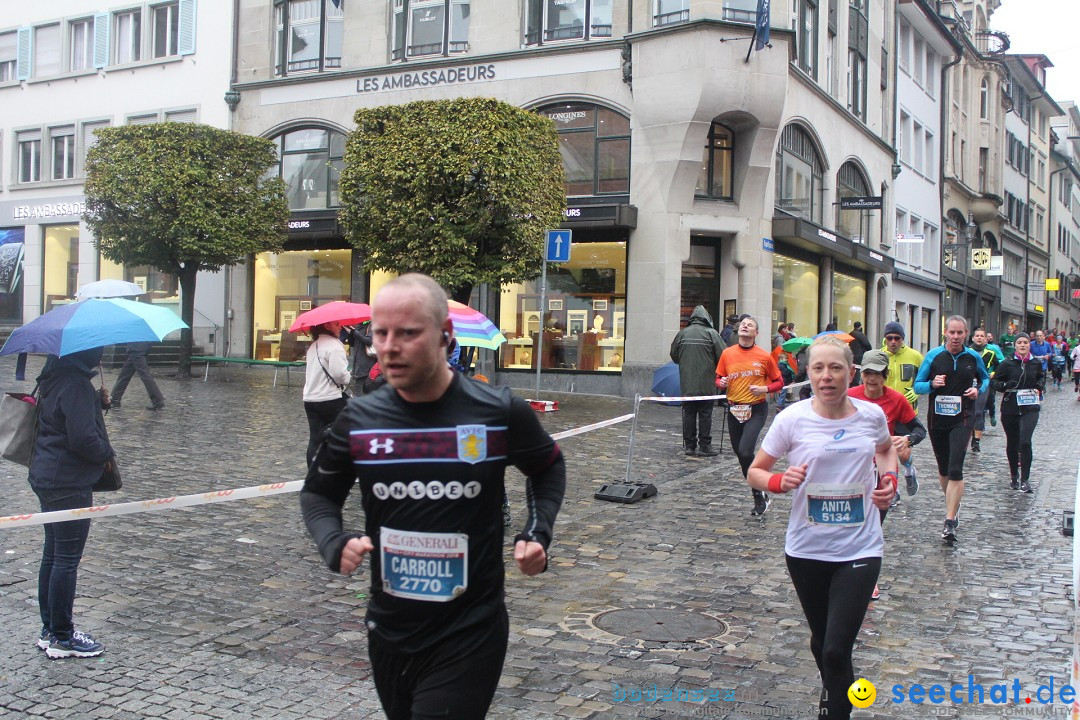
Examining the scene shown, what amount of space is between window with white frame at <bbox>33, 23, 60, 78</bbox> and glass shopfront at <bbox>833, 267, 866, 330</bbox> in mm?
24829

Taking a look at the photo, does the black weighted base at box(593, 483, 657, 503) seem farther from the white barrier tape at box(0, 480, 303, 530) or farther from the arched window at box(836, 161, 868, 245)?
the arched window at box(836, 161, 868, 245)

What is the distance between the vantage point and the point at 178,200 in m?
23.5

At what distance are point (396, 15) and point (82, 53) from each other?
40.5ft

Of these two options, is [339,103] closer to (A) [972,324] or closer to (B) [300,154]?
(B) [300,154]

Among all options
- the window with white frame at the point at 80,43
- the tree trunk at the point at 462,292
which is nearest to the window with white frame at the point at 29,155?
the window with white frame at the point at 80,43

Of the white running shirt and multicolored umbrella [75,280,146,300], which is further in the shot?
multicolored umbrella [75,280,146,300]

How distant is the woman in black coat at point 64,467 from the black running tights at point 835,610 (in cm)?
349

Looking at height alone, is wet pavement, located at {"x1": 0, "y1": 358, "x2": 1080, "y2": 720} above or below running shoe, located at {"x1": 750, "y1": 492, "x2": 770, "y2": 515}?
below

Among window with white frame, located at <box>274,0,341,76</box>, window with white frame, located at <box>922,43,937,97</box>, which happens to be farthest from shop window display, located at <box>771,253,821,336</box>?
window with white frame, located at <box>922,43,937,97</box>

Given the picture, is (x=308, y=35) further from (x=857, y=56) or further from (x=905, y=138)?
(x=905, y=138)

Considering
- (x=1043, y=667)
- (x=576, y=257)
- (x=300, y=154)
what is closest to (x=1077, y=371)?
(x=576, y=257)

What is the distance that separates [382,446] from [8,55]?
36956mm

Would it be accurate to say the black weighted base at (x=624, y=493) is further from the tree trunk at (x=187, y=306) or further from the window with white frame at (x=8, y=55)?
the window with white frame at (x=8, y=55)

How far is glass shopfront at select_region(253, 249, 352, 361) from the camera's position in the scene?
27.5 meters
